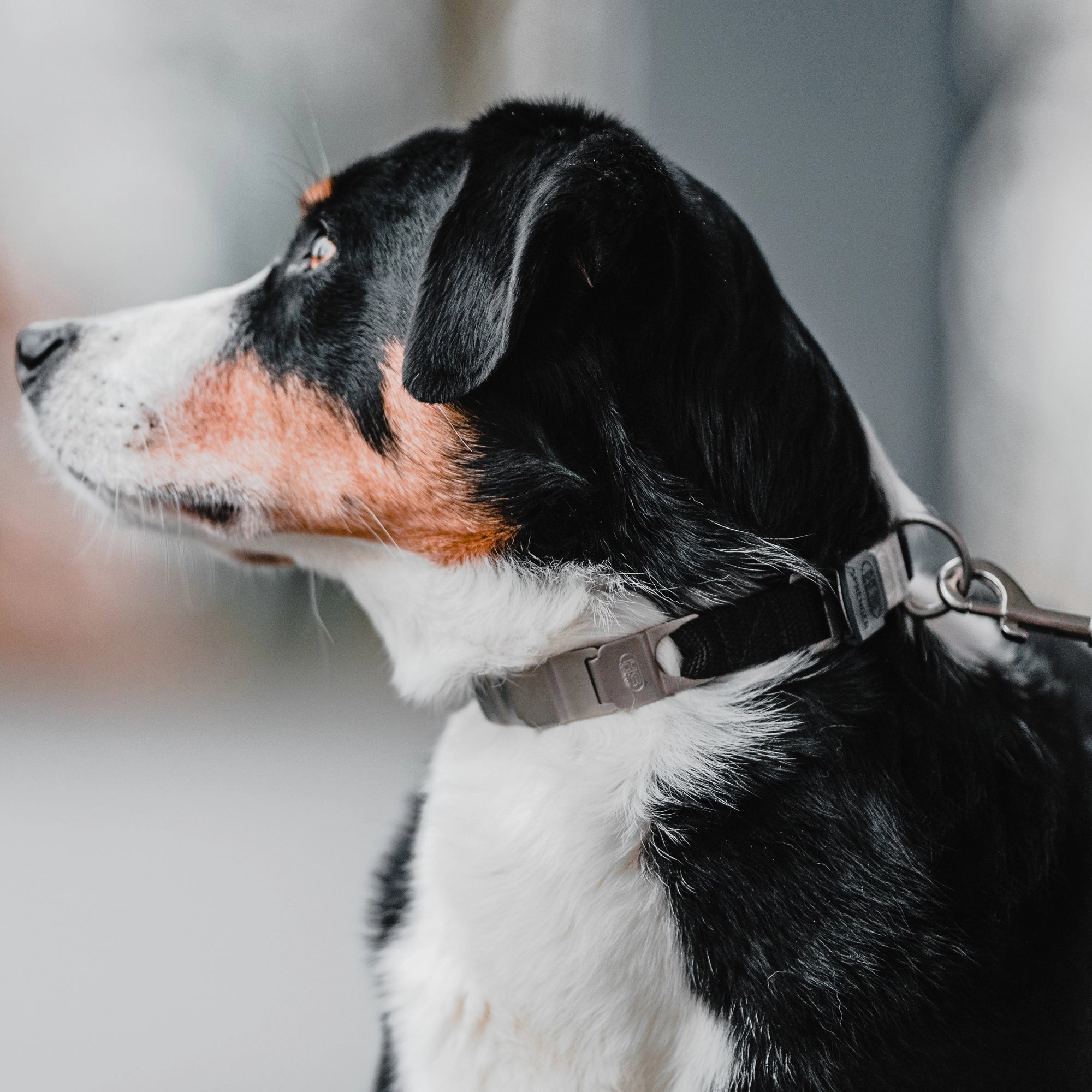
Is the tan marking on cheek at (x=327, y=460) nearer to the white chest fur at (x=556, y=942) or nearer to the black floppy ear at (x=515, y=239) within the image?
the black floppy ear at (x=515, y=239)

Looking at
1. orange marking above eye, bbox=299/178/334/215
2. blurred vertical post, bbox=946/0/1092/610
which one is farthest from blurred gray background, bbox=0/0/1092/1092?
orange marking above eye, bbox=299/178/334/215

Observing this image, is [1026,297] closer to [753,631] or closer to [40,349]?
[753,631]

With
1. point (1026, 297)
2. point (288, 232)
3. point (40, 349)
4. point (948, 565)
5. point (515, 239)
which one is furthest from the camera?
point (1026, 297)

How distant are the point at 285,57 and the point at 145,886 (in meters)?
1.69

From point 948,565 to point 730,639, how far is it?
25 centimetres

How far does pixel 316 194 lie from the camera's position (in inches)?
40.5

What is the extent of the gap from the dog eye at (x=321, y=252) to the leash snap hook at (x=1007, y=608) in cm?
68

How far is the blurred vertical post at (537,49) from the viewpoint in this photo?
79.3 inches

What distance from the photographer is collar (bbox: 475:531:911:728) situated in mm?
811

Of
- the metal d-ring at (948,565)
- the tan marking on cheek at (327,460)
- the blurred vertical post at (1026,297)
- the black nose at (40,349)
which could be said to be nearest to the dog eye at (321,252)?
the tan marking on cheek at (327,460)

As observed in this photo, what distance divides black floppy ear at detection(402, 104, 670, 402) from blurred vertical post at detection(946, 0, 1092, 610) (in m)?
1.83

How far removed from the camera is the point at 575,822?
0.82 metres

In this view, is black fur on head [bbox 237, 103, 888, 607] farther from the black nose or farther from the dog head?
the black nose

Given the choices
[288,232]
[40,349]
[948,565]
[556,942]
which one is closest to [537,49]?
[288,232]
